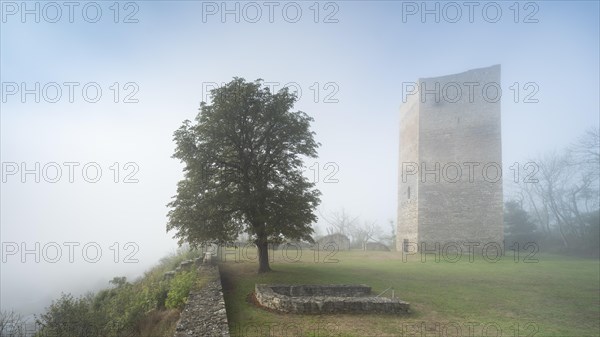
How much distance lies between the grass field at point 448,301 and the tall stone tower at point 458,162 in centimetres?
797

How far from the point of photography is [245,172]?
17484 millimetres

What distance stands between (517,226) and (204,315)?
3870 centimetres

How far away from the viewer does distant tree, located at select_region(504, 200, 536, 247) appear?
38.1 metres

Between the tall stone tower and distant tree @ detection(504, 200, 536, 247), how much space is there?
455 inches

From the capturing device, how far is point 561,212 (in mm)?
39375

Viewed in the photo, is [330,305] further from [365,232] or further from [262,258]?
[365,232]

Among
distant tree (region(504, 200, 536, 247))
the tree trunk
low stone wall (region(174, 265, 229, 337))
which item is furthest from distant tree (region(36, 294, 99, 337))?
distant tree (region(504, 200, 536, 247))

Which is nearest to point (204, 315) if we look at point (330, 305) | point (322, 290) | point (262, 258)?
point (330, 305)

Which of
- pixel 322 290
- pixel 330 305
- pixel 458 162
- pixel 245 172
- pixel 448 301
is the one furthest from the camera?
pixel 458 162

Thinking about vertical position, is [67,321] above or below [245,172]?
below

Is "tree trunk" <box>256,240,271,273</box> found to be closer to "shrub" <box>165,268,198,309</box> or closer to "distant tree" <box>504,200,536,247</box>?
"shrub" <box>165,268,198,309</box>

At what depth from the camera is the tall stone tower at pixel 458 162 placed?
2920 centimetres

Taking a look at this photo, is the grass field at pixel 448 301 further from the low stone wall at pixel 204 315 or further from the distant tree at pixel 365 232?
the distant tree at pixel 365 232

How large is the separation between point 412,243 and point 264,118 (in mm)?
19484
